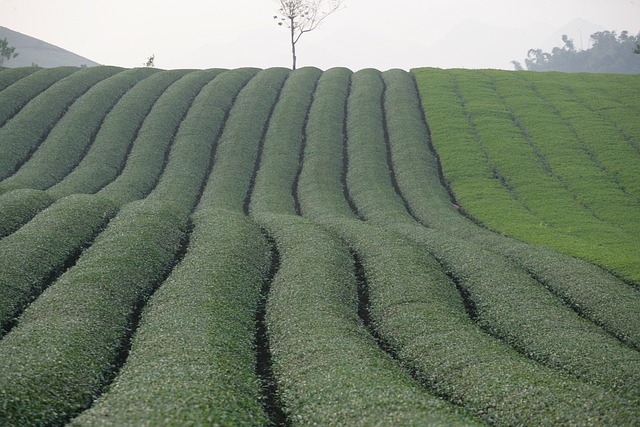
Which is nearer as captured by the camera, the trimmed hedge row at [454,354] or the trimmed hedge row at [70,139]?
the trimmed hedge row at [454,354]

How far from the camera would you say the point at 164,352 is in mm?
28469

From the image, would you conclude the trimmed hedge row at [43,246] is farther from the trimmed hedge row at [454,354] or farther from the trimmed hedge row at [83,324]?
the trimmed hedge row at [454,354]

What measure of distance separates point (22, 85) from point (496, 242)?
84.5 meters

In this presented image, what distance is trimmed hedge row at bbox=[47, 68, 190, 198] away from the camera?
7094 cm

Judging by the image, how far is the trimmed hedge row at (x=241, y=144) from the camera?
7125 centimetres

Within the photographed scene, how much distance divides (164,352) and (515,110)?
286 ft

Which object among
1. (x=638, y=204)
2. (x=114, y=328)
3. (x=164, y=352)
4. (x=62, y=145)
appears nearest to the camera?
(x=164, y=352)

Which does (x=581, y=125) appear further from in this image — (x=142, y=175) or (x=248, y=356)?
(x=248, y=356)

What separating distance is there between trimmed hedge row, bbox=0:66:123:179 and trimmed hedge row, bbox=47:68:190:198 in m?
7.58

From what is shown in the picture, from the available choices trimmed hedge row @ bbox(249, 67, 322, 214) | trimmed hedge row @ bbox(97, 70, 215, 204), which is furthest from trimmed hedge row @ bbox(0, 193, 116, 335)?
trimmed hedge row @ bbox(249, 67, 322, 214)

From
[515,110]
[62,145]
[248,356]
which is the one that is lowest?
[248,356]

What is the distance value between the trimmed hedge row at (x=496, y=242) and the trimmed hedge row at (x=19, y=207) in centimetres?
3947

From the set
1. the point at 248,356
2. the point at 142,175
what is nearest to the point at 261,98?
the point at 142,175

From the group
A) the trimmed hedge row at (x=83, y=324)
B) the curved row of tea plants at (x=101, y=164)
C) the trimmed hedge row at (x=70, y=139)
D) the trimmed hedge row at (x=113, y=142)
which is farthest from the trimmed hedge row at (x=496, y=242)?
the trimmed hedge row at (x=70, y=139)
